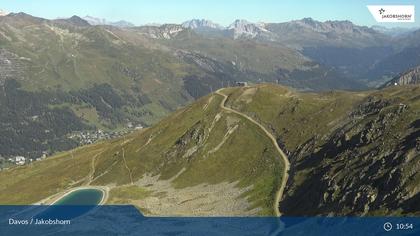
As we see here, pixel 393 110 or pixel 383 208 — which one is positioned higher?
pixel 393 110

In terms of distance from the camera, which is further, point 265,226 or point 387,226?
point 265,226

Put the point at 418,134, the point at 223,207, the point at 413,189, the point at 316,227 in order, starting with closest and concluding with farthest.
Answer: the point at 413,189
the point at 316,227
the point at 418,134
the point at 223,207

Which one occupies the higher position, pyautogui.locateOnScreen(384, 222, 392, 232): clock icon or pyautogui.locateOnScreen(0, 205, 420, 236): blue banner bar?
pyautogui.locateOnScreen(384, 222, 392, 232): clock icon

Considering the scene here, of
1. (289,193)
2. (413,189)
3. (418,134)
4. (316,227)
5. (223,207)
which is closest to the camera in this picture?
(413,189)

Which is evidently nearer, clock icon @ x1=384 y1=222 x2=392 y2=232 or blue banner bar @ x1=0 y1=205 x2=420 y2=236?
clock icon @ x1=384 y1=222 x2=392 y2=232

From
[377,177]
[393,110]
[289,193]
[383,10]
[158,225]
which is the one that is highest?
[383,10]

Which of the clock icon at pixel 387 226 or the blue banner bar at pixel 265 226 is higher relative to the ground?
the clock icon at pixel 387 226

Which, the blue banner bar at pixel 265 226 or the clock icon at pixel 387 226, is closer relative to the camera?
the clock icon at pixel 387 226

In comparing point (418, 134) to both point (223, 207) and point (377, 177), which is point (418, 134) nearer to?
point (377, 177)

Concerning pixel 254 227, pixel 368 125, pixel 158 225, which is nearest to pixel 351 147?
pixel 368 125

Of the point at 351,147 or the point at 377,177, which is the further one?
the point at 351,147

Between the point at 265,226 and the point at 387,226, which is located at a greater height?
the point at 387,226
